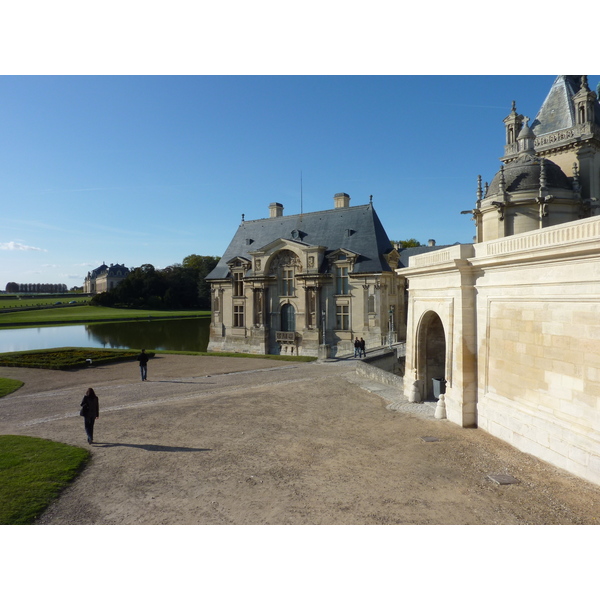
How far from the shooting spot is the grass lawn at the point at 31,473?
676 centimetres

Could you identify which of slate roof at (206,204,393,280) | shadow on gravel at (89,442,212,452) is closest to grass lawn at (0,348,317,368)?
slate roof at (206,204,393,280)

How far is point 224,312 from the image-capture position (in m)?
39.8

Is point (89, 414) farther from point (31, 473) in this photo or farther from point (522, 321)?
→ point (522, 321)

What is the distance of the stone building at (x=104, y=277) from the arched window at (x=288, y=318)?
114444 millimetres

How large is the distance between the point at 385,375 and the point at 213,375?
9.86 metres

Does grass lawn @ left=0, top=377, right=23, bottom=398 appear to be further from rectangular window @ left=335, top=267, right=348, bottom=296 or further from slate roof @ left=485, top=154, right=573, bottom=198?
slate roof @ left=485, top=154, right=573, bottom=198

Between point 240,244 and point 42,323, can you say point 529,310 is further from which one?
point 42,323

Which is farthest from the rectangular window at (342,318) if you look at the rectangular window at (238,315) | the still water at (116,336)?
the still water at (116,336)

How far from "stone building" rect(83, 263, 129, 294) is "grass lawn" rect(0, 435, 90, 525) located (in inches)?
5317

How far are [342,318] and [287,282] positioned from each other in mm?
6356

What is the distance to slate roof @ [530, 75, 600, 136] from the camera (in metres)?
22.6

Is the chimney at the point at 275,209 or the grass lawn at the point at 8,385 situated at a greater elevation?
the chimney at the point at 275,209

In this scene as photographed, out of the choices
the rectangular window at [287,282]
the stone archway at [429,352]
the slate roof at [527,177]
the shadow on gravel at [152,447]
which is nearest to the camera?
the shadow on gravel at [152,447]

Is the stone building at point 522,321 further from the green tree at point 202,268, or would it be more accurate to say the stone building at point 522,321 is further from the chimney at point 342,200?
the green tree at point 202,268
